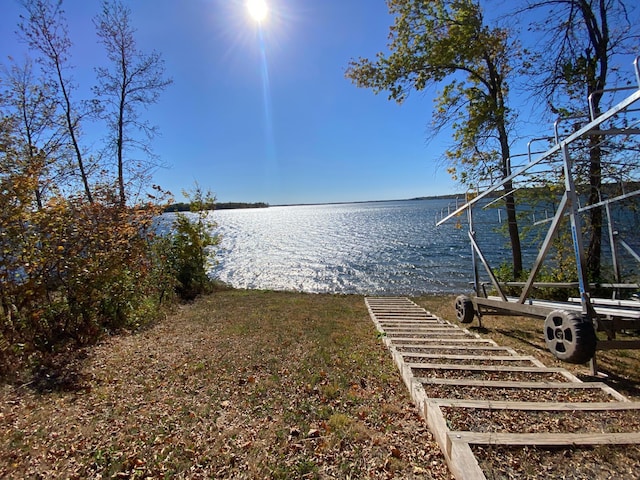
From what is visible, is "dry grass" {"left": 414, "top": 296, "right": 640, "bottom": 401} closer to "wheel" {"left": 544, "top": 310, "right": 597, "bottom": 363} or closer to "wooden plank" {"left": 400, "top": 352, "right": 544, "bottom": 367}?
"wooden plank" {"left": 400, "top": 352, "right": 544, "bottom": 367}

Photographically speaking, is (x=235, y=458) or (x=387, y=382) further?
(x=387, y=382)

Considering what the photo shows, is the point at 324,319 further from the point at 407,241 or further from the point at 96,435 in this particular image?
the point at 407,241

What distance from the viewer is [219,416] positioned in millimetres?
3596

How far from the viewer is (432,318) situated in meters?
8.81

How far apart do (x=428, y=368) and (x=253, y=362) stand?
9.23 ft

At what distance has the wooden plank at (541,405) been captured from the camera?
2.95m

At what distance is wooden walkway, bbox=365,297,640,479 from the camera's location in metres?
2.46

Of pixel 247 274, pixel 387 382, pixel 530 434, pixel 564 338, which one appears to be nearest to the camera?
pixel 530 434

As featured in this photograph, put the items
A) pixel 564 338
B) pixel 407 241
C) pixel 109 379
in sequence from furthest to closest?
pixel 407 241 → pixel 109 379 → pixel 564 338

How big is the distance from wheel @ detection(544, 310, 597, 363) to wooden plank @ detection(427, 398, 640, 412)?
0.66 m

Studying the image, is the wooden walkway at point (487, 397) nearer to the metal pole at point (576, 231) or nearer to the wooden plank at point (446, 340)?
the wooden plank at point (446, 340)

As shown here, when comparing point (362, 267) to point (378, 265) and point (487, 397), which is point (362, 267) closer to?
point (378, 265)

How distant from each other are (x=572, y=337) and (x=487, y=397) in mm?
1395

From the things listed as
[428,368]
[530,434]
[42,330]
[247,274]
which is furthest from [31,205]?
[247,274]
